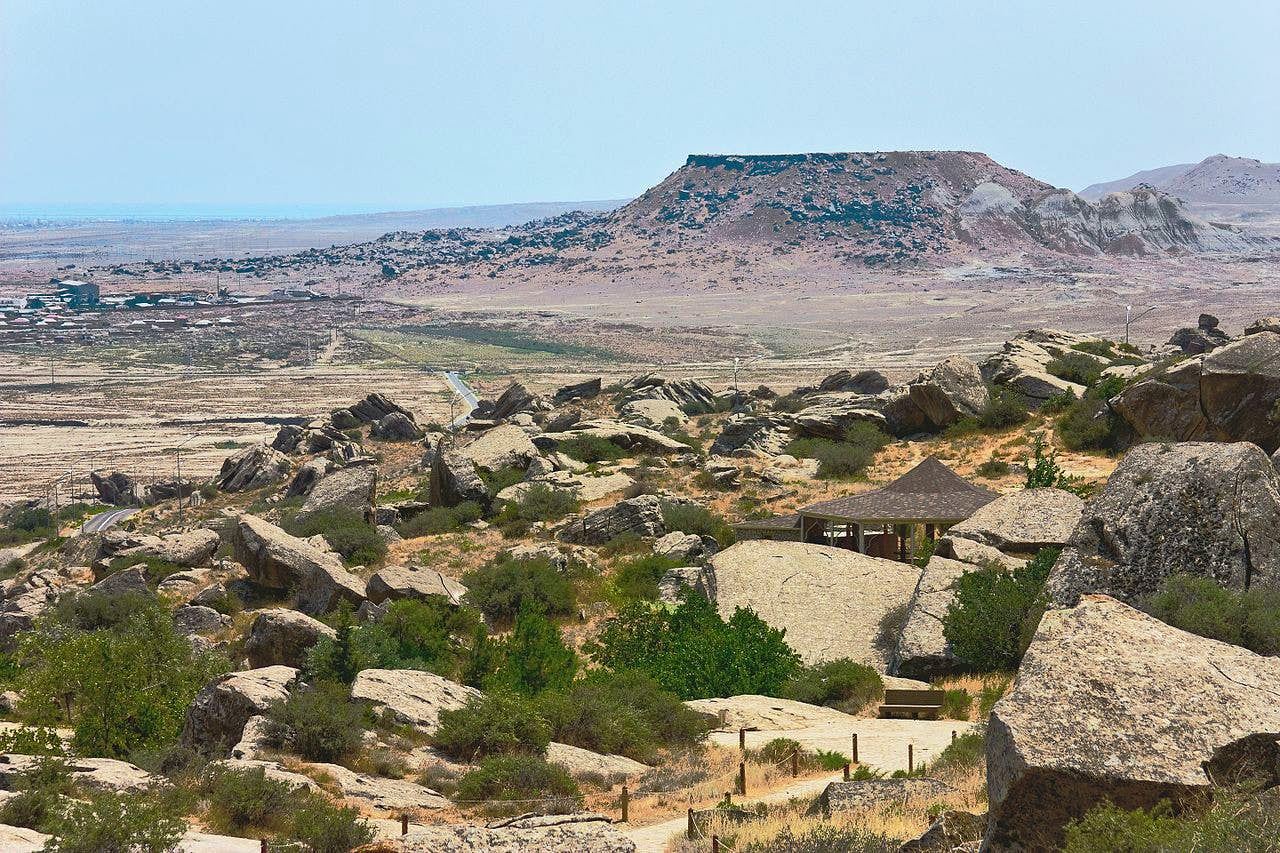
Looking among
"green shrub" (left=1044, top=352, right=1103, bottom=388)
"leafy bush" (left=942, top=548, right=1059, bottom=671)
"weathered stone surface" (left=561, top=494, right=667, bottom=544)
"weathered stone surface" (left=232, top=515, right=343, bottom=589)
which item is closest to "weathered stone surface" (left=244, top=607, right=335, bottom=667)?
"weathered stone surface" (left=232, top=515, right=343, bottom=589)

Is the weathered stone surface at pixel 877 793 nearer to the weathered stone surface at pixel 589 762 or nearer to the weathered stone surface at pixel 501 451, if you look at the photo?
the weathered stone surface at pixel 589 762

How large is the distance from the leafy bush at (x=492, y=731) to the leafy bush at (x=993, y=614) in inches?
233

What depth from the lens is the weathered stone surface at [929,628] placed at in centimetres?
1773

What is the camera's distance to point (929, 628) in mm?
18141

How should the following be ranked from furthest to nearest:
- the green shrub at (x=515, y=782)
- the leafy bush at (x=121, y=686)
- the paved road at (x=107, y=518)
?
the paved road at (x=107, y=518), the leafy bush at (x=121, y=686), the green shrub at (x=515, y=782)

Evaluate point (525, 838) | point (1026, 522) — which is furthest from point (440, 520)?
point (525, 838)

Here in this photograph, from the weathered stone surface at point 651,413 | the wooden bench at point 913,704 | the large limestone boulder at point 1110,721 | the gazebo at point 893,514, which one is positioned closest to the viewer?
the large limestone boulder at point 1110,721

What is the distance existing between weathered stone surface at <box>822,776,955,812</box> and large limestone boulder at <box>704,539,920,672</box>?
829cm

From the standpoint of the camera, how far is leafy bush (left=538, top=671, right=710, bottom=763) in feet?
48.1

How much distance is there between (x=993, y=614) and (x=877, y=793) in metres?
7.04

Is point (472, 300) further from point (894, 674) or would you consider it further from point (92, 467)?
point (894, 674)

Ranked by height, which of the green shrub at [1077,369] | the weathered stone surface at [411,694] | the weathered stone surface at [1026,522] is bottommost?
the weathered stone surface at [411,694]

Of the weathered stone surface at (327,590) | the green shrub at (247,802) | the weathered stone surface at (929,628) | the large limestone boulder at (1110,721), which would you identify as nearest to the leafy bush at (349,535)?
the weathered stone surface at (327,590)

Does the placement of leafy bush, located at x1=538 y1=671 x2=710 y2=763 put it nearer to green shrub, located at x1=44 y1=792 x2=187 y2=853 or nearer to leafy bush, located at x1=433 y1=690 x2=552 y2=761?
leafy bush, located at x1=433 y1=690 x2=552 y2=761
